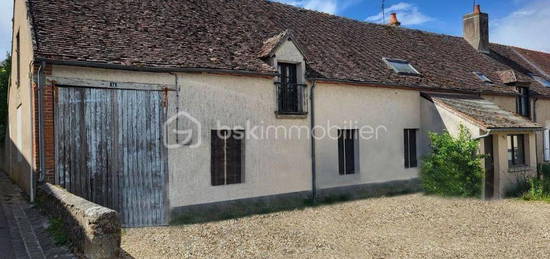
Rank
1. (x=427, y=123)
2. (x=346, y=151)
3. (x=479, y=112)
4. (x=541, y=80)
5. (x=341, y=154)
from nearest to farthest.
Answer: (x=341, y=154), (x=346, y=151), (x=479, y=112), (x=427, y=123), (x=541, y=80)

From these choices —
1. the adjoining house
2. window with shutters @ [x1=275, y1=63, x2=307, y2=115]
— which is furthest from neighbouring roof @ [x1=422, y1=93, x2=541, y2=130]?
window with shutters @ [x1=275, y1=63, x2=307, y2=115]

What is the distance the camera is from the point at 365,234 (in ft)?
28.6

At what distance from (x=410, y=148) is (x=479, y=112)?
2.56 m

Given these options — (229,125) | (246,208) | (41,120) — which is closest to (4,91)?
(41,120)

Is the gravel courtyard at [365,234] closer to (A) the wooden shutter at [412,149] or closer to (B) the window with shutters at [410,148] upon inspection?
(B) the window with shutters at [410,148]

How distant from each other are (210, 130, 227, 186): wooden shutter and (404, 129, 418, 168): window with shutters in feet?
23.4

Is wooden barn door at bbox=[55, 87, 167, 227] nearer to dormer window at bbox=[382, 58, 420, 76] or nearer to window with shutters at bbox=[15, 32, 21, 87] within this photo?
window with shutters at bbox=[15, 32, 21, 87]

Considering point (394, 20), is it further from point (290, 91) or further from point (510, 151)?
point (290, 91)

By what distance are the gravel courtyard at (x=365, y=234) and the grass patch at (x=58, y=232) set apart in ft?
3.40

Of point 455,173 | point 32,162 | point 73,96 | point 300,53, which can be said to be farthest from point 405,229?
point 32,162

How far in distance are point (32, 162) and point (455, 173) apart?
11.6 meters

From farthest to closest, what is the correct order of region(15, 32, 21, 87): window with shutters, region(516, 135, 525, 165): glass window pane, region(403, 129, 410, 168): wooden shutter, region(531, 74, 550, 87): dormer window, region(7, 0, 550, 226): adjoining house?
region(531, 74, 550, 87): dormer window, region(516, 135, 525, 165): glass window pane, region(403, 129, 410, 168): wooden shutter, region(15, 32, 21, 87): window with shutters, region(7, 0, 550, 226): adjoining house

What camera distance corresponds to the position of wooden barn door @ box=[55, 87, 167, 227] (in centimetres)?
895

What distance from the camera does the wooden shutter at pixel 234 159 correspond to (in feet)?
36.4
